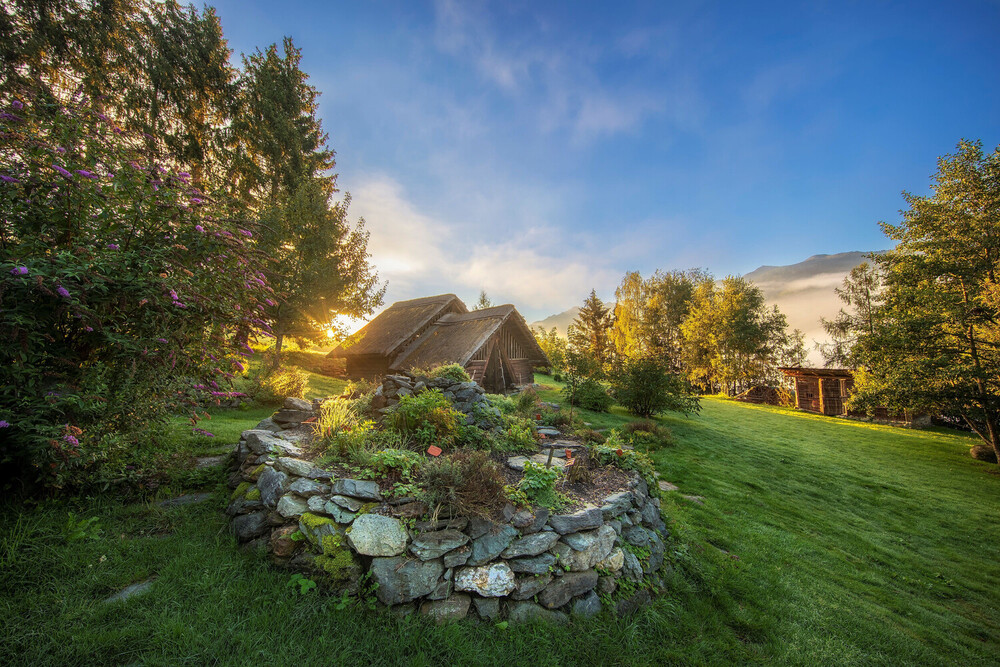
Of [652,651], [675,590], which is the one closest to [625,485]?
[675,590]

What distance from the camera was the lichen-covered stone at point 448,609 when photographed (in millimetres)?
2922

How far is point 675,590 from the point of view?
401cm

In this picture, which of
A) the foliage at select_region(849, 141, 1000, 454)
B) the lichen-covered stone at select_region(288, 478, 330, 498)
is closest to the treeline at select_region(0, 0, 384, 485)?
the lichen-covered stone at select_region(288, 478, 330, 498)

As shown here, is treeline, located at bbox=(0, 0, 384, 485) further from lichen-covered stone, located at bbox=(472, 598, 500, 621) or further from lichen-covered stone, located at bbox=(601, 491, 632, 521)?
lichen-covered stone, located at bbox=(601, 491, 632, 521)

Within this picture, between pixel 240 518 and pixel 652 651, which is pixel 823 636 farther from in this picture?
pixel 240 518

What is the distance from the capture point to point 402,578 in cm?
292

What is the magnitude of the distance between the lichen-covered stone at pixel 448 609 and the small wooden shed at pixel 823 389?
91.7 feet

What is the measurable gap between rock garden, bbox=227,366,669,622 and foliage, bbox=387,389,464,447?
16mm

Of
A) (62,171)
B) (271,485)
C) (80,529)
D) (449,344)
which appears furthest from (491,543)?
(449,344)

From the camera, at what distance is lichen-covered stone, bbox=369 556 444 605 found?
2881 mm

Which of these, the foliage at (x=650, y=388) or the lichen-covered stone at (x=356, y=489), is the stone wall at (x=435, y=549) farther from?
the foliage at (x=650, y=388)

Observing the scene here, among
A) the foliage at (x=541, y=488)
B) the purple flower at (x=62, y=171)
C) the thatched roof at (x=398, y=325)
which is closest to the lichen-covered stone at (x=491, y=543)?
the foliage at (x=541, y=488)

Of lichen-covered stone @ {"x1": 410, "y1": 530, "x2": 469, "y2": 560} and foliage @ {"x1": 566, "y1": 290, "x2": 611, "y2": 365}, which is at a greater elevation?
foliage @ {"x1": 566, "y1": 290, "x2": 611, "y2": 365}

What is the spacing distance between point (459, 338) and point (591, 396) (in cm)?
625
